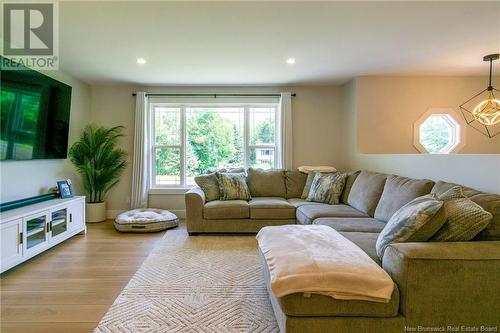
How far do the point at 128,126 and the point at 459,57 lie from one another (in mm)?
4948

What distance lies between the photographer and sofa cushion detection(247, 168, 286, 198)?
13.4 ft

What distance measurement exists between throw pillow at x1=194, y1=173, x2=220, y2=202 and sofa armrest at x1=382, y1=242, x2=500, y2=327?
2763 millimetres

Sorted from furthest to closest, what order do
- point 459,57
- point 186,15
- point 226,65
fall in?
1. point 226,65
2. point 459,57
3. point 186,15

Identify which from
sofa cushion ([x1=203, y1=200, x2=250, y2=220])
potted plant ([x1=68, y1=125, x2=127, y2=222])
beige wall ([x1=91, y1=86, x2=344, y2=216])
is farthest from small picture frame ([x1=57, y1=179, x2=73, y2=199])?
sofa cushion ([x1=203, y1=200, x2=250, y2=220])

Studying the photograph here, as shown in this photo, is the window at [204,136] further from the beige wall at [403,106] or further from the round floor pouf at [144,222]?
the beige wall at [403,106]

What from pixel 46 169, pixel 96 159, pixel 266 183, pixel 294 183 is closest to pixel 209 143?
pixel 266 183

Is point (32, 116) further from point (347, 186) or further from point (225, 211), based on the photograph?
point (347, 186)

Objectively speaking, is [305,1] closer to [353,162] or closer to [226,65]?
[226,65]

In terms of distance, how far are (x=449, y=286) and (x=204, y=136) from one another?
13.2 ft

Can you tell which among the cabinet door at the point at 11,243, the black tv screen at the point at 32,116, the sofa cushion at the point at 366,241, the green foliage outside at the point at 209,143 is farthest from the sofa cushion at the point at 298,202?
the black tv screen at the point at 32,116

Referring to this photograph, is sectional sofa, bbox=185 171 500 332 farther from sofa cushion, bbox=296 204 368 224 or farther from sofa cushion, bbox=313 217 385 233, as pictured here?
sofa cushion, bbox=296 204 368 224

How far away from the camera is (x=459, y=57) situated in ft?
10.6

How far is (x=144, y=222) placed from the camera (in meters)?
3.71

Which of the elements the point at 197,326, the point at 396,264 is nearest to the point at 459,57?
the point at 396,264
